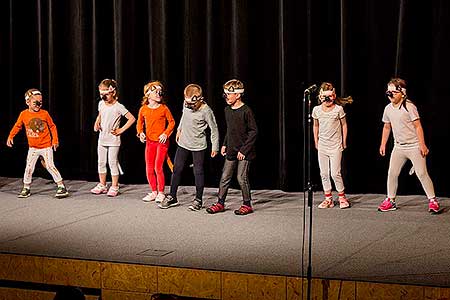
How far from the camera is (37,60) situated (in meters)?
8.88

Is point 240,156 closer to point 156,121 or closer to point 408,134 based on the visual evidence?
point 156,121

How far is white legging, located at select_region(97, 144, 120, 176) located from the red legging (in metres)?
0.44

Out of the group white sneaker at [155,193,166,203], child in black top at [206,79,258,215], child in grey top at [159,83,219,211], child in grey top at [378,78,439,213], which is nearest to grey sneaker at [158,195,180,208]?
child in grey top at [159,83,219,211]

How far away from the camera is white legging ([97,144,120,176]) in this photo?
7492mm

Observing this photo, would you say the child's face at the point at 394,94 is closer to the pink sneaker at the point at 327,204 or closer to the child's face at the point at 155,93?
the pink sneaker at the point at 327,204

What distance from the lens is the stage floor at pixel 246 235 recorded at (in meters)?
4.75

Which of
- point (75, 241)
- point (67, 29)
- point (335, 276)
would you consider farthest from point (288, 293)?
point (67, 29)

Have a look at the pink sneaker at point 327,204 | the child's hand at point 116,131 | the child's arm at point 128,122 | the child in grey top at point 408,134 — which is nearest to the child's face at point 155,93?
the child's arm at point 128,122

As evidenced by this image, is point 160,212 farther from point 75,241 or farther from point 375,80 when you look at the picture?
point 375,80

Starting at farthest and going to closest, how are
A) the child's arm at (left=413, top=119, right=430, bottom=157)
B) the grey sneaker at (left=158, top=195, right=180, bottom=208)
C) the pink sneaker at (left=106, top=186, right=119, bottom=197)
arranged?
the pink sneaker at (left=106, top=186, right=119, bottom=197), the grey sneaker at (left=158, top=195, right=180, bottom=208), the child's arm at (left=413, top=119, right=430, bottom=157)

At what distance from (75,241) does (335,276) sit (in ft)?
6.67

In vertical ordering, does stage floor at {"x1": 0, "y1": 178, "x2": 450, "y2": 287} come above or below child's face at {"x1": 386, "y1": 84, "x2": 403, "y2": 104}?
below

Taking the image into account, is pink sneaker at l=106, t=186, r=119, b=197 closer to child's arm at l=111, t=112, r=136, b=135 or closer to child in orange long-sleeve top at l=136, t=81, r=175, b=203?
child in orange long-sleeve top at l=136, t=81, r=175, b=203

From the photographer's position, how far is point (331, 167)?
21.9 ft
